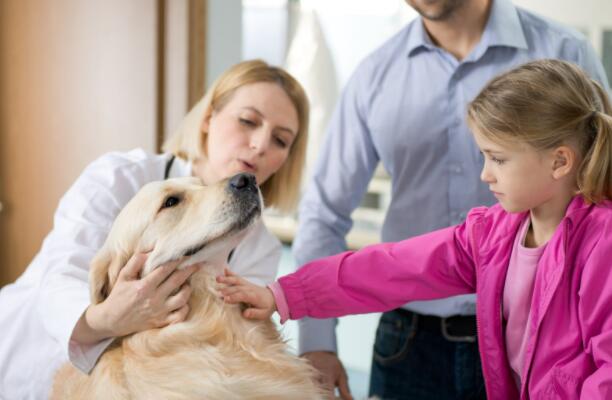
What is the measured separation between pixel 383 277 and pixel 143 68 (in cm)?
128

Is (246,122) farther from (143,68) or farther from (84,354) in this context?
(143,68)

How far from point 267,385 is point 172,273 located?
26cm

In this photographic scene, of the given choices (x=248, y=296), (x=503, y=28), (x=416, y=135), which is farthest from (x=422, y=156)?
(x=248, y=296)

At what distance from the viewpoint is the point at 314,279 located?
1421 mm

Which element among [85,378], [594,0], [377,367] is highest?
[594,0]

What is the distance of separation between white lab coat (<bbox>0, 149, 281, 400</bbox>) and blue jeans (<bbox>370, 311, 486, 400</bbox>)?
35 cm

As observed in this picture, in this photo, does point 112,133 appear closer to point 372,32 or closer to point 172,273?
point 372,32

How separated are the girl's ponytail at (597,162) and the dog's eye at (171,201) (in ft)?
2.43

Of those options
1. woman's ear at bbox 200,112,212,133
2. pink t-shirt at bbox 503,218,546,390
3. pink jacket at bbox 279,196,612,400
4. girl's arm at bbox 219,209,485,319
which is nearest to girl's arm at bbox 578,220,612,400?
pink jacket at bbox 279,196,612,400

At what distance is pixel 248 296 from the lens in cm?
135

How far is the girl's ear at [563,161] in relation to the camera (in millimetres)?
1209

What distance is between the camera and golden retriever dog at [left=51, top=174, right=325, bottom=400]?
1.23 metres

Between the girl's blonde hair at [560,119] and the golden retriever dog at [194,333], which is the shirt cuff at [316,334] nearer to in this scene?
the golden retriever dog at [194,333]

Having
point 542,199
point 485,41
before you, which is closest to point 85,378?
point 542,199
